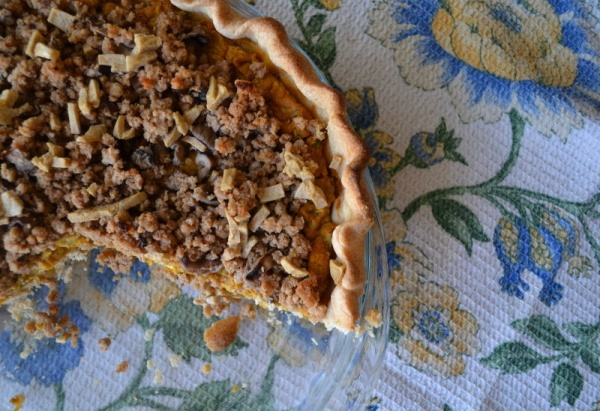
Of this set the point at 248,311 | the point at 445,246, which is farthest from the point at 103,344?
the point at 445,246

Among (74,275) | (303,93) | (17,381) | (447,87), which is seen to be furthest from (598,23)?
(17,381)

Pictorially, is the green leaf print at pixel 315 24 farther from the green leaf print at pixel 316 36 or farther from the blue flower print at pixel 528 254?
the blue flower print at pixel 528 254

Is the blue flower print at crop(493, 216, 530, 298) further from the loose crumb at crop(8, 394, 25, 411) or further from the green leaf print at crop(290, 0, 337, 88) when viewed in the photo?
the loose crumb at crop(8, 394, 25, 411)

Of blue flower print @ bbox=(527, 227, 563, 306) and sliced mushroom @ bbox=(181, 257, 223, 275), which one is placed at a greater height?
blue flower print @ bbox=(527, 227, 563, 306)

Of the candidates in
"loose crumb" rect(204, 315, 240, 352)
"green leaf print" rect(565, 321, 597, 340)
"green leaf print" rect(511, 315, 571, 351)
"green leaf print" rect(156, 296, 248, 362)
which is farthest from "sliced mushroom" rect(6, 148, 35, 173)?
"green leaf print" rect(565, 321, 597, 340)

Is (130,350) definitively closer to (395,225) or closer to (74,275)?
(74,275)

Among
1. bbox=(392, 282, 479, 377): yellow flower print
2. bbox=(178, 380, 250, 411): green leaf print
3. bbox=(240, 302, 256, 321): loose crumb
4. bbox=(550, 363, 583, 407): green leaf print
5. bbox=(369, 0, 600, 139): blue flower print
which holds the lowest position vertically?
bbox=(178, 380, 250, 411): green leaf print

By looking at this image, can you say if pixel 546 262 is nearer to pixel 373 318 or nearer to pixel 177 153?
pixel 373 318

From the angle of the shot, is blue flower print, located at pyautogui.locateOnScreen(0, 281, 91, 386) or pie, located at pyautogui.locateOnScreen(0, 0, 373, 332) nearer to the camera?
pie, located at pyautogui.locateOnScreen(0, 0, 373, 332)
